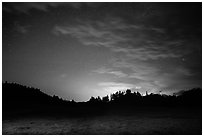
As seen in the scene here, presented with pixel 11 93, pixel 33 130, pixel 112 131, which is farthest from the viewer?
pixel 11 93

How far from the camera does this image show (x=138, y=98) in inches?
1181

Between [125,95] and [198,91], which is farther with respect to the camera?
[125,95]

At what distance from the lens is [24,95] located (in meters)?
29.2

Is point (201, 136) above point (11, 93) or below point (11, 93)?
below

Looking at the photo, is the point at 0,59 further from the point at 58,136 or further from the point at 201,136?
the point at 201,136

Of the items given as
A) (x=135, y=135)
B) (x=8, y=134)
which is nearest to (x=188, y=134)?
(x=135, y=135)

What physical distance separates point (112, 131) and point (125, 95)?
82.0 feet

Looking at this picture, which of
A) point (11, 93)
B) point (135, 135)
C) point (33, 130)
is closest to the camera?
point (135, 135)

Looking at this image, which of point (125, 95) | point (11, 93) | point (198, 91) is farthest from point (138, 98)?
point (11, 93)

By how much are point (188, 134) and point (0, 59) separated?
7.85 metres

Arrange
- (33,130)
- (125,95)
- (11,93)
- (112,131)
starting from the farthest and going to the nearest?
(125,95) → (11,93) → (33,130) → (112,131)

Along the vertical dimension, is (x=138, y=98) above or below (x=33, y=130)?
above

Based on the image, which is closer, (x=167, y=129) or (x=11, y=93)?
(x=167, y=129)

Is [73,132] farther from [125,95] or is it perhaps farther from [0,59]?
[125,95]
